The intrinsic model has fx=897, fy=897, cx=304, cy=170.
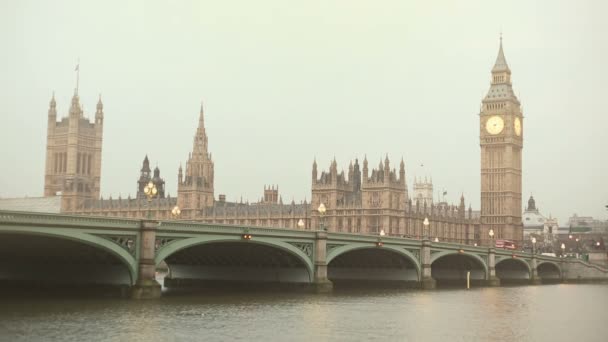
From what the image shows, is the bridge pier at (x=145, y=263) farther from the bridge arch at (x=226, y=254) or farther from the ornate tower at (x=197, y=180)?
the ornate tower at (x=197, y=180)

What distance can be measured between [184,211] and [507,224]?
61.2m

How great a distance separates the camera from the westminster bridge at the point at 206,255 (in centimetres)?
5250

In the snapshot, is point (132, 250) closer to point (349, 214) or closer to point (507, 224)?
point (349, 214)

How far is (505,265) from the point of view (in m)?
121

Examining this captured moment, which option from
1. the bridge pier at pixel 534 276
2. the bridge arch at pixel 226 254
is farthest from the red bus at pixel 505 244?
the bridge arch at pixel 226 254

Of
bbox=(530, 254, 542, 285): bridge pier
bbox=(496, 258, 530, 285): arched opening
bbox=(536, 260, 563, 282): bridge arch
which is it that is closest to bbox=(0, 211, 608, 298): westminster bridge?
bbox=(530, 254, 542, 285): bridge pier

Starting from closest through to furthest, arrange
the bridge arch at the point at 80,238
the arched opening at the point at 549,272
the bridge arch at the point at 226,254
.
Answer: the bridge arch at the point at 80,238, the bridge arch at the point at 226,254, the arched opening at the point at 549,272

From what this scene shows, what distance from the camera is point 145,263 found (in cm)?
5538

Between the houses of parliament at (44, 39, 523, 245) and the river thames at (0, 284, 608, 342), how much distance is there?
7204 centimetres

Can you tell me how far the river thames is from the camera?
4262 centimetres

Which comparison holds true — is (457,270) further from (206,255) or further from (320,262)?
(206,255)

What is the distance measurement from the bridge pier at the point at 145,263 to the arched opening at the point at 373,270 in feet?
104

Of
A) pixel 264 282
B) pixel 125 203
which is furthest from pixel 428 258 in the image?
pixel 125 203

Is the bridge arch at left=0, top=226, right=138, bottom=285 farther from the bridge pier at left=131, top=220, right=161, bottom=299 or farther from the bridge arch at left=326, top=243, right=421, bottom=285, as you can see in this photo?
the bridge arch at left=326, top=243, right=421, bottom=285
